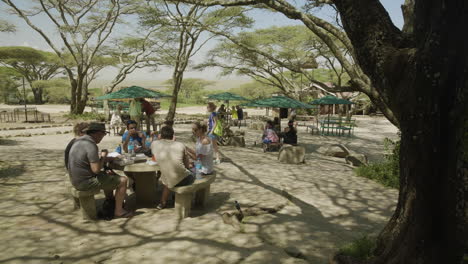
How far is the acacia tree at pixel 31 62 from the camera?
107 ft

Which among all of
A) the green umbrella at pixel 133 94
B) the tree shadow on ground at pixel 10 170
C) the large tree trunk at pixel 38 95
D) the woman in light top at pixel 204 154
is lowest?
the tree shadow on ground at pixel 10 170

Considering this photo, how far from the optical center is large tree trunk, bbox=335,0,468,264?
1.80m

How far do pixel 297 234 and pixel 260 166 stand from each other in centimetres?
401

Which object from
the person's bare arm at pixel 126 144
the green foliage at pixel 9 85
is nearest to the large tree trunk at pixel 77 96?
the person's bare arm at pixel 126 144

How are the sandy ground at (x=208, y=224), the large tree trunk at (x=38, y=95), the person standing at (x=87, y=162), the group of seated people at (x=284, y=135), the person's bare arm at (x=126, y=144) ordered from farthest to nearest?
the large tree trunk at (x=38, y=95) < the group of seated people at (x=284, y=135) < the person's bare arm at (x=126, y=144) < the person standing at (x=87, y=162) < the sandy ground at (x=208, y=224)

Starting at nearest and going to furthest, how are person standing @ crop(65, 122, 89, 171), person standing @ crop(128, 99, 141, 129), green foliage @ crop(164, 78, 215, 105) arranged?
person standing @ crop(65, 122, 89, 171), person standing @ crop(128, 99, 141, 129), green foliage @ crop(164, 78, 215, 105)

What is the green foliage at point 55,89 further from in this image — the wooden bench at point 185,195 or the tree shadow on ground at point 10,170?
the wooden bench at point 185,195

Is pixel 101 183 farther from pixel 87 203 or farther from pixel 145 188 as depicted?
pixel 145 188

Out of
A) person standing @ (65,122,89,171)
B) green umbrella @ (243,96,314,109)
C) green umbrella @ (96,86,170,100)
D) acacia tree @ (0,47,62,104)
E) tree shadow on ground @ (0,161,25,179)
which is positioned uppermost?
acacia tree @ (0,47,62,104)

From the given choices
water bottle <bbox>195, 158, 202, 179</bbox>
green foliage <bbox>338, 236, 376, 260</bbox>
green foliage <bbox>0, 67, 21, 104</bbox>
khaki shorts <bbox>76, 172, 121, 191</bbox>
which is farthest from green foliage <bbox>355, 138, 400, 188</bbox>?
green foliage <bbox>0, 67, 21, 104</bbox>

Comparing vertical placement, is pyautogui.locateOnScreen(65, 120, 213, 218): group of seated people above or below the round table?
above

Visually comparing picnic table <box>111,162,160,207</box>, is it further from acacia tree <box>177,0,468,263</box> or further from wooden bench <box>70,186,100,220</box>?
acacia tree <box>177,0,468,263</box>

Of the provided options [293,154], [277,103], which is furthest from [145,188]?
[277,103]

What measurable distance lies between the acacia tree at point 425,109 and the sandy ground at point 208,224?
875 millimetres
